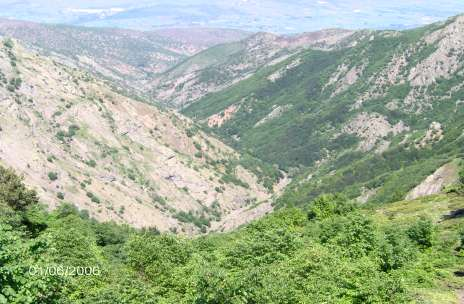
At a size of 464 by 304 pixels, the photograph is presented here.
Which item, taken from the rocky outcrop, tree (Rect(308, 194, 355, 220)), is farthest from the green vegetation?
the rocky outcrop

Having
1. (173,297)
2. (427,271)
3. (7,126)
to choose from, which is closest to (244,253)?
(173,297)

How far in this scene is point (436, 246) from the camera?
251ft

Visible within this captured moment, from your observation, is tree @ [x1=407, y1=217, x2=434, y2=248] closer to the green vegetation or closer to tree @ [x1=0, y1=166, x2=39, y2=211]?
the green vegetation

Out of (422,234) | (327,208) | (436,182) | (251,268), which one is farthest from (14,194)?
(436,182)

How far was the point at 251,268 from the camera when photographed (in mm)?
50312

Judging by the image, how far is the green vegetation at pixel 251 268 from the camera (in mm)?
37781

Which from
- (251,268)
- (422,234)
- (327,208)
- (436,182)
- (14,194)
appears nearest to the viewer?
(251,268)

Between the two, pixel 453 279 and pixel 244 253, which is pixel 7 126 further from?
pixel 453 279

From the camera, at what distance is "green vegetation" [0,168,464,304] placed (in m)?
37.8

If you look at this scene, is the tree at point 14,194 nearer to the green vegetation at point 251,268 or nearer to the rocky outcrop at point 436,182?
the green vegetation at point 251,268

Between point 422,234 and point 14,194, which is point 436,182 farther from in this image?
point 14,194

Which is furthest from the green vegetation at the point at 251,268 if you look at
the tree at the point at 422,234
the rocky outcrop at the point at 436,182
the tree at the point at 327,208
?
the rocky outcrop at the point at 436,182

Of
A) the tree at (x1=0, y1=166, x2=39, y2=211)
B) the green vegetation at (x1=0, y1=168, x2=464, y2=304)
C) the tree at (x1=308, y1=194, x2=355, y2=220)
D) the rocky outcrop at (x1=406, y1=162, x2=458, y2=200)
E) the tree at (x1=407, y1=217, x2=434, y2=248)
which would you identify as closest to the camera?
the green vegetation at (x1=0, y1=168, x2=464, y2=304)

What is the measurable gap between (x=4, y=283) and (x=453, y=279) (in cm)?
4506
